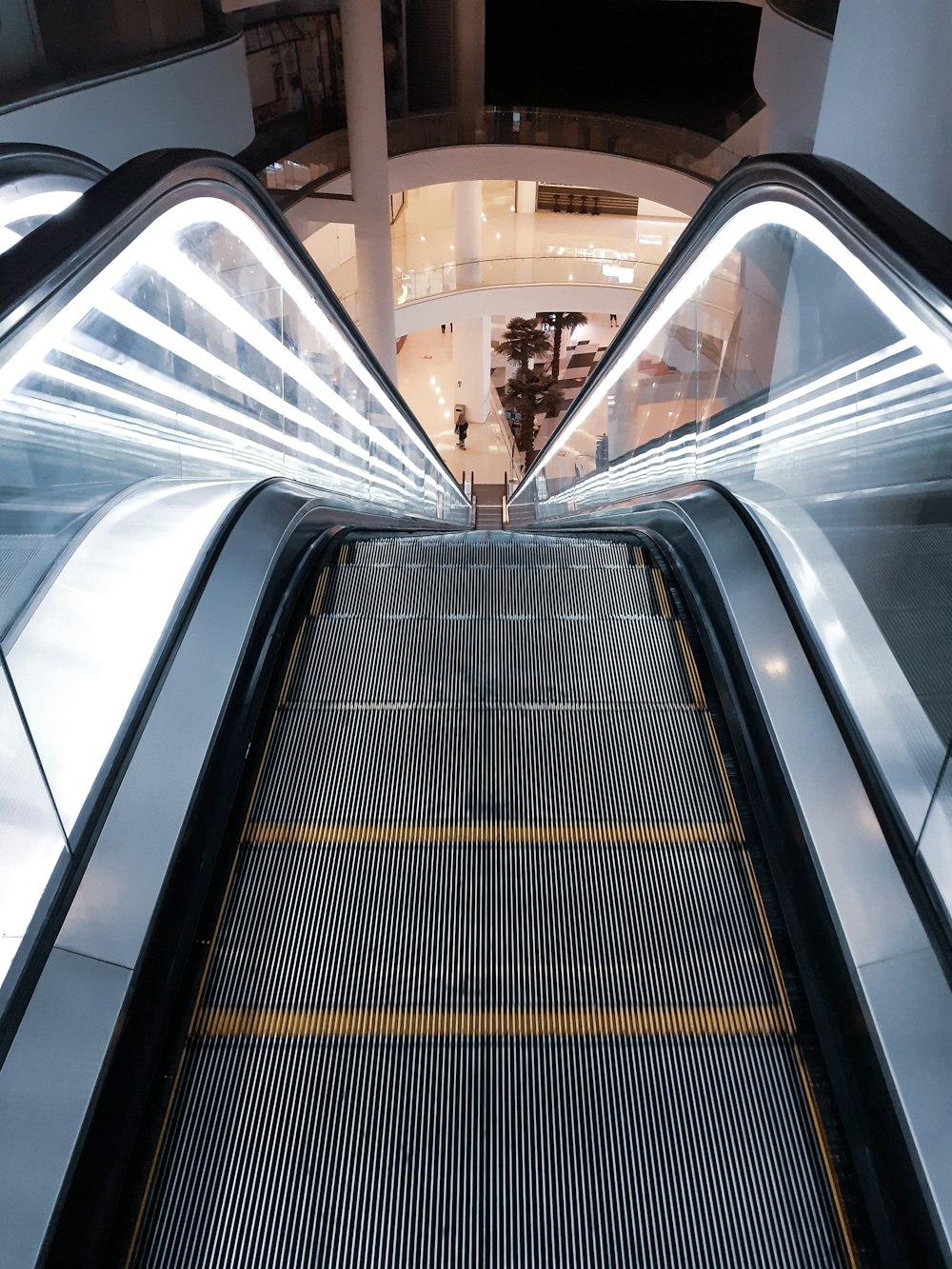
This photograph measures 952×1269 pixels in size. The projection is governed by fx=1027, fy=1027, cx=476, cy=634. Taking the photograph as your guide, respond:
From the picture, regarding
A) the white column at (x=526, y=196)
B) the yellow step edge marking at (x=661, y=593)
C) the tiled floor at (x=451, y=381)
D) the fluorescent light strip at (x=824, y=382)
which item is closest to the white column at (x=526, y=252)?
the white column at (x=526, y=196)

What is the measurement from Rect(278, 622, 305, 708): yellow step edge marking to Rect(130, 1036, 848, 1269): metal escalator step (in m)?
1.28

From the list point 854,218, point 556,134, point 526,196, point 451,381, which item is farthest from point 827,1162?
point 451,381

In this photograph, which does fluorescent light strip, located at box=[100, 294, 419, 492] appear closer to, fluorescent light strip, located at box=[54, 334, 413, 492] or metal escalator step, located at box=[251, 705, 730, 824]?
fluorescent light strip, located at box=[54, 334, 413, 492]

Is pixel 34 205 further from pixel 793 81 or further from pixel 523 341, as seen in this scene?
pixel 523 341

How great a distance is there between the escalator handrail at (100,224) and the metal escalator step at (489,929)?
1423 millimetres

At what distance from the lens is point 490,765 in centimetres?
306

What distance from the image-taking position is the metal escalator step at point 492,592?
13.2 feet

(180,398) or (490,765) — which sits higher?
(180,398)

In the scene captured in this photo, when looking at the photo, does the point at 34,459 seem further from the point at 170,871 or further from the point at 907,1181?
the point at 907,1181

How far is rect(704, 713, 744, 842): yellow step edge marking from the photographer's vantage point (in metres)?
2.81

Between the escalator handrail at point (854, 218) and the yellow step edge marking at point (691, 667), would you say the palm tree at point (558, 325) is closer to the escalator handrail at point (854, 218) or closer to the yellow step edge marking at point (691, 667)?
the escalator handrail at point (854, 218)

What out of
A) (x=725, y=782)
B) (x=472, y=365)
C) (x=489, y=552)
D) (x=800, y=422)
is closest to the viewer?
(x=725, y=782)

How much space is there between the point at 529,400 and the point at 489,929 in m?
24.6

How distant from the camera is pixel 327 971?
2.38m
